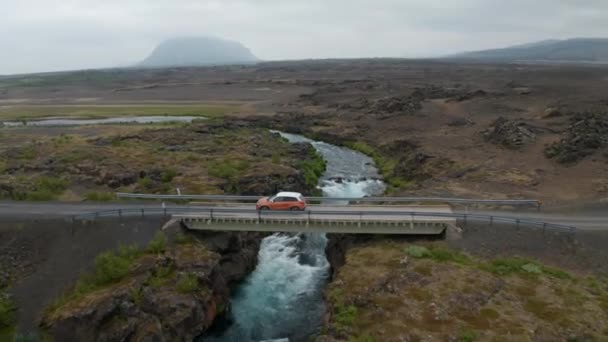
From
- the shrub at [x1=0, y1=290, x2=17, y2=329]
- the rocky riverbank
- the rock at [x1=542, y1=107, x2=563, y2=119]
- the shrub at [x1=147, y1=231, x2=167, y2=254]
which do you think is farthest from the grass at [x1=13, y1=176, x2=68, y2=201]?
the rock at [x1=542, y1=107, x2=563, y2=119]

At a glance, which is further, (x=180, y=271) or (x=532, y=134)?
(x=532, y=134)

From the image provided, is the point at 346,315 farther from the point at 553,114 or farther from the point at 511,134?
the point at 553,114

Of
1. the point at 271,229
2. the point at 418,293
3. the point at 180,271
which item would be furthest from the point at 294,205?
the point at 418,293

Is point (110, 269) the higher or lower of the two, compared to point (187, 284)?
higher

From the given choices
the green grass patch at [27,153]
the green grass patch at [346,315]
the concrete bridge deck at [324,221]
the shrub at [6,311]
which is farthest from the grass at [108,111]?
the green grass patch at [346,315]

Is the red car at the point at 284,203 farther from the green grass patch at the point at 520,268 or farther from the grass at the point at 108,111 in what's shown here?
the grass at the point at 108,111

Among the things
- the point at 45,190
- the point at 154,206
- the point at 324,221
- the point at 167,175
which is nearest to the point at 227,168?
the point at 167,175

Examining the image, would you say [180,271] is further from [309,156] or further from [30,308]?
[309,156]
